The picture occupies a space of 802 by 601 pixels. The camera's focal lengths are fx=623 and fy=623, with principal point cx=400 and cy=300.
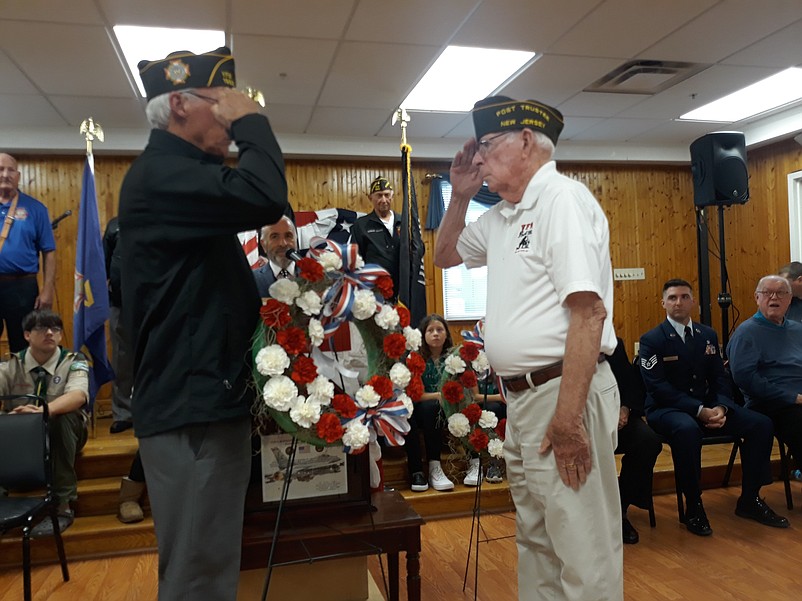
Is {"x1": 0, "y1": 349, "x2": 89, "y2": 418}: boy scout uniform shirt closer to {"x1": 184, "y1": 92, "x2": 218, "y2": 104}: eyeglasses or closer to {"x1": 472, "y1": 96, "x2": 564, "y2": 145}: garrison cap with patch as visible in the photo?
{"x1": 184, "y1": 92, "x2": 218, "y2": 104}: eyeglasses

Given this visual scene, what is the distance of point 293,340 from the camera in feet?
5.08

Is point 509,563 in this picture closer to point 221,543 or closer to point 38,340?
point 221,543

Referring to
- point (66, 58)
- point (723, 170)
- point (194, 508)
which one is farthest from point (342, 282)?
point (723, 170)

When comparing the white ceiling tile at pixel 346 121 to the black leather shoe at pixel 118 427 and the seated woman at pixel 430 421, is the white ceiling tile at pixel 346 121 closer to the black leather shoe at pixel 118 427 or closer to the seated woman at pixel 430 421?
the seated woman at pixel 430 421

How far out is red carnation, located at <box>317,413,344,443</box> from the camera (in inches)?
63.3

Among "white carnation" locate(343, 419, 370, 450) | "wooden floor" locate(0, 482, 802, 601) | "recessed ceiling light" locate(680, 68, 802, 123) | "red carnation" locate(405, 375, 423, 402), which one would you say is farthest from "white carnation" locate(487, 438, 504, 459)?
"recessed ceiling light" locate(680, 68, 802, 123)

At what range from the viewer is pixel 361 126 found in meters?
5.59

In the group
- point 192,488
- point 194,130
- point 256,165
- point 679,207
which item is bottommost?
point 192,488

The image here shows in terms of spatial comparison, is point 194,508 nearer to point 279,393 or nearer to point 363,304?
point 279,393

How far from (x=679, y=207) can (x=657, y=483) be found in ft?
13.2

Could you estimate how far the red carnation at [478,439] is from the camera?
2521mm

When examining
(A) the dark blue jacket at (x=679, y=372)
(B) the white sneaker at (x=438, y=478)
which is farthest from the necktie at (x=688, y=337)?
(B) the white sneaker at (x=438, y=478)

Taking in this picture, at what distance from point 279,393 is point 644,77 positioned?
13.9 feet

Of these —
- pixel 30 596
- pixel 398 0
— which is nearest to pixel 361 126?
pixel 398 0
